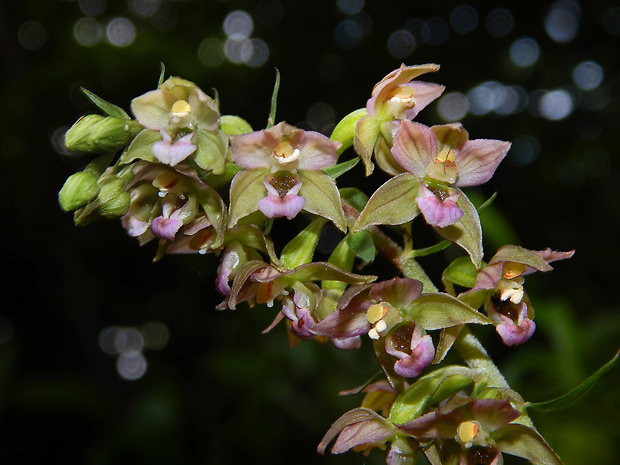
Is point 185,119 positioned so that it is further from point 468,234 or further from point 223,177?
point 468,234

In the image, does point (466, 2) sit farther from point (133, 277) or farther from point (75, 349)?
point (75, 349)

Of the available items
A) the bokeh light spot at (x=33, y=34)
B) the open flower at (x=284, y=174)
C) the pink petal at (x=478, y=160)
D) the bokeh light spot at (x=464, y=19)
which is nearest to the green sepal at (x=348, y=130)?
the open flower at (x=284, y=174)

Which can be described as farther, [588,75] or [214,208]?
[588,75]

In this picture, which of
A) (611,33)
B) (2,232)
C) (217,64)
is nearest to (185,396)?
(2,232)

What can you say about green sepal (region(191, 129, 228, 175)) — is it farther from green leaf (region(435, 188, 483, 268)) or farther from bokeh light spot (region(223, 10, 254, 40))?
bokeh light spot (region(223, 10, 254, 40))

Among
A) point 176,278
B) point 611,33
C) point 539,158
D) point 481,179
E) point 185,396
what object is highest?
point 481,179

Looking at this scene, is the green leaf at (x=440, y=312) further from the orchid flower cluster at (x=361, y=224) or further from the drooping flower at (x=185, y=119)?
the drooping flower at (x=185, y=119)

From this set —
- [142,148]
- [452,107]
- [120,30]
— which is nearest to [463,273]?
[142,148]

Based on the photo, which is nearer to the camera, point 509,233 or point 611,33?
point 509,233
